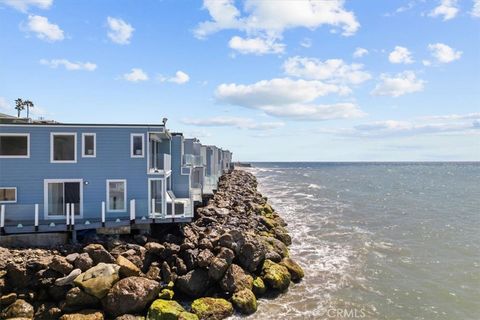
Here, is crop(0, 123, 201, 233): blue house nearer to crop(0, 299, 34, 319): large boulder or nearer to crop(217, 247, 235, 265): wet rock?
crop(217, 247, 235, 265): wet rock

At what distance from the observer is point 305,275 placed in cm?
2077

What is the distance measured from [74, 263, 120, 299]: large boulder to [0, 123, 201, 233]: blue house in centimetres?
432

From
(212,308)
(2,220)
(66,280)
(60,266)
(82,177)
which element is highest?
(82,177)

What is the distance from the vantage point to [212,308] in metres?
15.2

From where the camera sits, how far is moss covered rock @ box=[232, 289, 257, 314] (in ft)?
51.5

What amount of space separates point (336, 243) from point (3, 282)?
21.3 meters

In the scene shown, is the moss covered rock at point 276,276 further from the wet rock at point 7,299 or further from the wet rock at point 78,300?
the wet rock at point 7,299

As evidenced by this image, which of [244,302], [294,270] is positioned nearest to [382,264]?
[294,270]

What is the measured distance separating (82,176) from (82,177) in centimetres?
6

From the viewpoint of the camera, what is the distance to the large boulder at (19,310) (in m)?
14.3

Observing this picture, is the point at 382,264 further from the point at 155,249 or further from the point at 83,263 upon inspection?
the point at 83,263

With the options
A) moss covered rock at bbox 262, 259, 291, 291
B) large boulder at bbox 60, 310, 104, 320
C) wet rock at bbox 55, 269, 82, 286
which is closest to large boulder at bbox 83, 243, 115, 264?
wet rock at bbox 55, 269, 82, 286

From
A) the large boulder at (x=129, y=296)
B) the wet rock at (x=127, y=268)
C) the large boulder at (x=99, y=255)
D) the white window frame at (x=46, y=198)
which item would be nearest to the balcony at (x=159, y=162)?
the white window frame at (x=46, y=198)

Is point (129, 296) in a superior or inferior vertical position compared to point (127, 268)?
inferior
